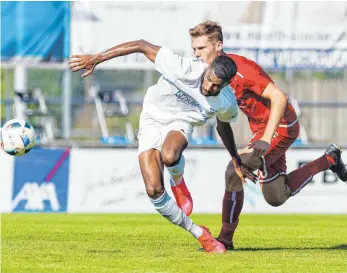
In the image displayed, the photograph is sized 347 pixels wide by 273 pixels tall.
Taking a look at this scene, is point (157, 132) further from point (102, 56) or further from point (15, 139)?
point (15, 139)

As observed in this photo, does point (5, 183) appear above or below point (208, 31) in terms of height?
below

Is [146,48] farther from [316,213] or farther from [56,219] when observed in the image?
[316,213]

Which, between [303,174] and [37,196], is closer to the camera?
[303,174]

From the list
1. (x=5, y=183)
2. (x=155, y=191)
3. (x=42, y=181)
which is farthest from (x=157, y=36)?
(x=155, y=191)

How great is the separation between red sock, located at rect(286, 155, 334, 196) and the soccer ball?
2891 mm

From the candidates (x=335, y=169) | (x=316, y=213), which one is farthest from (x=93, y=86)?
(x=335, y=169)

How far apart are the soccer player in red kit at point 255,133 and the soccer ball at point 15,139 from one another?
1713 millimetres

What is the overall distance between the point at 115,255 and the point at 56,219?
6.06 m

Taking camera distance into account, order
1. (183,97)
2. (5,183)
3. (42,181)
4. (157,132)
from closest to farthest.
→ (183,97)
(157,132)
(5,183)
(42,181)

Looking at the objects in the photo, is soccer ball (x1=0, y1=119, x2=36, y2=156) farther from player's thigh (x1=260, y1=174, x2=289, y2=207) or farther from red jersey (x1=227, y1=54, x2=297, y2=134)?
player's thigh (x1=260, y1=174, x2=289, y2=207)

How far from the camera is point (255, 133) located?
11.2 metres

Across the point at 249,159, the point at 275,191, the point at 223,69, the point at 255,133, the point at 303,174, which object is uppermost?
the point at 223,69

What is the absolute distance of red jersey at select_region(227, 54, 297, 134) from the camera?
34.8ft

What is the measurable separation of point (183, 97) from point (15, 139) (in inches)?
73.5
